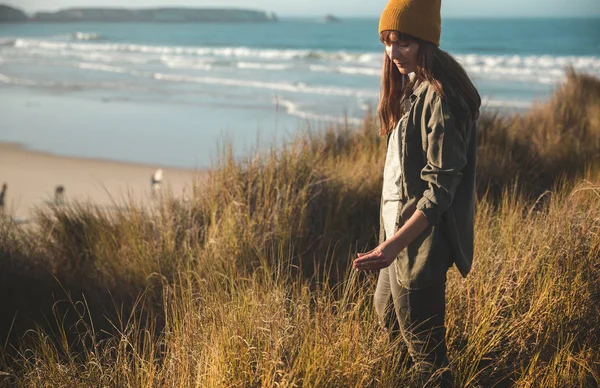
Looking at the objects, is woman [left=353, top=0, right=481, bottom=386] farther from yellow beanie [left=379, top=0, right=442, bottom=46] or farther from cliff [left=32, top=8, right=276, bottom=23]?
cliff [left=32, top=8, right=276, bottom=23]

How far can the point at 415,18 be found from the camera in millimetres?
2449

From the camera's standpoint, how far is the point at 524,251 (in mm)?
3789

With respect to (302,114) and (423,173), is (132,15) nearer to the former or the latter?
(302,114)

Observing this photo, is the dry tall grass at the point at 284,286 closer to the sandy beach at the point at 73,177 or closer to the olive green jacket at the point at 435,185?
the olive green jacket at the point at 435,185

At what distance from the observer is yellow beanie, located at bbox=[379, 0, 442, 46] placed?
8.04 feet

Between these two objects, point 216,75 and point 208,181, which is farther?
point 216,75

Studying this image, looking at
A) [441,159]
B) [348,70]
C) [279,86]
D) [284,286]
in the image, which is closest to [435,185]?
[441,159]

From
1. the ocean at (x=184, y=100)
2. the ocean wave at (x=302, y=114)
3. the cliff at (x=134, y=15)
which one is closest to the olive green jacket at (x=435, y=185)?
the ocean at (x=184, y=100)

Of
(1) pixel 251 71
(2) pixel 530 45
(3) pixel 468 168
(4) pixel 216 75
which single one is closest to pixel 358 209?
(3) pixel 468 168

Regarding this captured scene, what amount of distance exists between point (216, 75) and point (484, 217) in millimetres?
19626

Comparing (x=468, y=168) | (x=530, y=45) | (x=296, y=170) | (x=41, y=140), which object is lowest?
(x=41, y=140)

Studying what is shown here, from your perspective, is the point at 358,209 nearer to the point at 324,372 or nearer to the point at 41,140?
the point at 324,372

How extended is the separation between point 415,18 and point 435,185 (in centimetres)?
60

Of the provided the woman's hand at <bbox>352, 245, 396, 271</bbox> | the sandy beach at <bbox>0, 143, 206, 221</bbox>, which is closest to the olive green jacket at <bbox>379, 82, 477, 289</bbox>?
the woman's hand at <bbox>352, 245, 396, 271</bbox>
